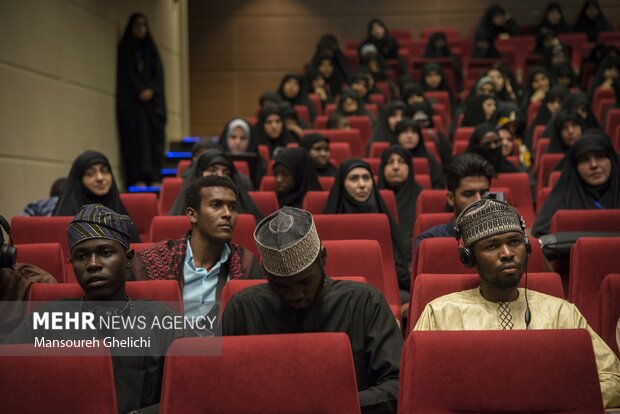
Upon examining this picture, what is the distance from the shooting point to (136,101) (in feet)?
29.9

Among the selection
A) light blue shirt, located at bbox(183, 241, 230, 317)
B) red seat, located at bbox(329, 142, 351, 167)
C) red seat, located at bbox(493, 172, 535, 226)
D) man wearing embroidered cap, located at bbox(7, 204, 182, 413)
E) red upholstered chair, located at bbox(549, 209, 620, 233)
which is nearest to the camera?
man wearing embroidered cap, located at bbox(7, 204, 182, 413)

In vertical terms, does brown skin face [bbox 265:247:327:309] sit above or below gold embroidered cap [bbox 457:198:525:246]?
below

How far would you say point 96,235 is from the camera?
2826 mm

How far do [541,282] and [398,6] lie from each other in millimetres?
11804

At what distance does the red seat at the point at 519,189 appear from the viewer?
219 inches

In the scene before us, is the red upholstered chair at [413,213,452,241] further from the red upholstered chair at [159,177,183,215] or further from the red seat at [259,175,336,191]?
the red upholstered chair at [159,177,183,215]

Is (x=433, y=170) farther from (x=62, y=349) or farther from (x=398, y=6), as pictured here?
(x=398, y=6)

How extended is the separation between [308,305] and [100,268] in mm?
721

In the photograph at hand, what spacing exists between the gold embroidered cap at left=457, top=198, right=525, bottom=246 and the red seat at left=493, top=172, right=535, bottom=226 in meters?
2.92

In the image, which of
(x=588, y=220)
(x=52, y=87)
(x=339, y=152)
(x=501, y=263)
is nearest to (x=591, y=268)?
(x=588, y=220)

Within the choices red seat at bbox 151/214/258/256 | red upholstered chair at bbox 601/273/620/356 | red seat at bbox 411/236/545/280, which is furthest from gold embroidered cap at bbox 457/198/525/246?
red seat at bbox 151/214/258/256

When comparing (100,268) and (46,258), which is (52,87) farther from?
(100,268)

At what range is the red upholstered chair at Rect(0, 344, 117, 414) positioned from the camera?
206 cm

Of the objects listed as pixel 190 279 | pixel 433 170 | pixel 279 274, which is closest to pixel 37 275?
pixel 190 279
